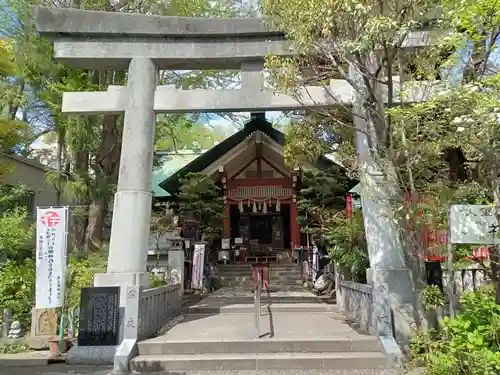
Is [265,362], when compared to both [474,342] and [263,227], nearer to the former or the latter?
[474,342]

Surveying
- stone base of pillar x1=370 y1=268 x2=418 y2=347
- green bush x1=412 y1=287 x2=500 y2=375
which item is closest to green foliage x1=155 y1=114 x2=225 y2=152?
stone base of pillar x1=370 y1=268 x2=418 y2=347

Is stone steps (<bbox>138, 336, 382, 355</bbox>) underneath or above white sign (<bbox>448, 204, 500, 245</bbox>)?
underneath

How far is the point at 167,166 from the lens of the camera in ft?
68.2

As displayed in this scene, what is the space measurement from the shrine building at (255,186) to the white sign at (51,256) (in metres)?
8.01

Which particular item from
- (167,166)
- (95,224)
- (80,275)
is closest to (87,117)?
(95,224)

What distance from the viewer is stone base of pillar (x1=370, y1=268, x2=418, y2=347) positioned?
7.05 metres

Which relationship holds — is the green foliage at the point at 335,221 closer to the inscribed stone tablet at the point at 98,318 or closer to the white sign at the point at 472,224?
the white sign at the point at 472,224

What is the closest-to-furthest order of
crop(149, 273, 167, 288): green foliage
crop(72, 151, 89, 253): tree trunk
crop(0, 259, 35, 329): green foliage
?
crop(149, 273, 167, 288): green foliage
crop(0, 259, 35, 329): green foliage
crop(72, 151, 89, 253): tree trunk

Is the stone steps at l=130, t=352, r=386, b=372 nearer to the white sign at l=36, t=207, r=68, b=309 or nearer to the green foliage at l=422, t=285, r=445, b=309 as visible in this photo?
the green foliage at l=422, t=285, r=445, b=309

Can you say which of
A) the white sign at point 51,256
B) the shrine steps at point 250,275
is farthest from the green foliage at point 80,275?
the shrine steps at point 250,275

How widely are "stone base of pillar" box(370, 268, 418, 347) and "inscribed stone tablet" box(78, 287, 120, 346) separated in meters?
4.72

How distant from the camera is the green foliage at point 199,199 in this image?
14.6m

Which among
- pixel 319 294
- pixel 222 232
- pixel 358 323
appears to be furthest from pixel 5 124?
pixel 358 323

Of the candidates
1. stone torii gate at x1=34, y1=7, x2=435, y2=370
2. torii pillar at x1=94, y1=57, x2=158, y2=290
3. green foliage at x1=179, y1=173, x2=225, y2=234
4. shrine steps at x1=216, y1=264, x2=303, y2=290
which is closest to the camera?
torii pillar at x1=94, y1=57, x2=158, y2=290
